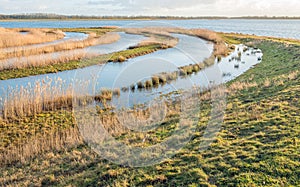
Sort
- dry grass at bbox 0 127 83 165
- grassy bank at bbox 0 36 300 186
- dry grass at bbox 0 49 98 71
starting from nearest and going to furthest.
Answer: grassy bank at bbox 0 36 300 186, dry grass at bbox 0 127 83 165, dry grass at bbox 0 49 98 71

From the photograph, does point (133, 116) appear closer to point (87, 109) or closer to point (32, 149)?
point (87, 109)

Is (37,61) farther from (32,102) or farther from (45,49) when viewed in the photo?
(32,102)

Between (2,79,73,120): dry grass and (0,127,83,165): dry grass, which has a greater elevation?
(2,79,73,120): dry grass

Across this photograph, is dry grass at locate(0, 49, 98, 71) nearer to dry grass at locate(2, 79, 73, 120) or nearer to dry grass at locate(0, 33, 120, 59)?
dry grass at locate(0, 33, 120, 59)

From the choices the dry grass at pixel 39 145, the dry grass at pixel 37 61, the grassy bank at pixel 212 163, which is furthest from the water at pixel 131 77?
the grassy bank at pixel 212 163

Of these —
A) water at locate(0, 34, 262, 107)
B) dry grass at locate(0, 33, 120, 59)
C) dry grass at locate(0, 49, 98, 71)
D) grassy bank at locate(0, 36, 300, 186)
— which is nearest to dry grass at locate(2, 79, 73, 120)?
water at locate(0, 34, 262, 107)

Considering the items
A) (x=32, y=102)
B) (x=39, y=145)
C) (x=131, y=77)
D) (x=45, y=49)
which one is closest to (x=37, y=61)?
(x=45, y=49)

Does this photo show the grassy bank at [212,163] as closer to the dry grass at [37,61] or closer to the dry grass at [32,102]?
the dry grass at [32,102]

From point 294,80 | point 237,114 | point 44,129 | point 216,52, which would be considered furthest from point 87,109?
point 216,52

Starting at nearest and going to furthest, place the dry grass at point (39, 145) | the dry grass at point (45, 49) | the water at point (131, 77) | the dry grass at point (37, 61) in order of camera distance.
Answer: the dry grass at point (39, 145) → the water at point (131, 77) → the dry grass at point (37, 61) → the dry grass at point (45, 49)

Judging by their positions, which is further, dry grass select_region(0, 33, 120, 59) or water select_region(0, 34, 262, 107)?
dry grass select_region(0, 33, 120, 59)

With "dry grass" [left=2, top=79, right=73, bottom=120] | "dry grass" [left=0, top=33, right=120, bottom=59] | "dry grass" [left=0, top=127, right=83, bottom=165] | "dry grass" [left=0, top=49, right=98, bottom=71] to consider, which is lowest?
"dry grass" [left=0, top=127, right=83, bottom=165]

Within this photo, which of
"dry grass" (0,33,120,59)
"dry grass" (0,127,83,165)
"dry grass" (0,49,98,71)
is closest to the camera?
"dry grass" (0,127,83,165)

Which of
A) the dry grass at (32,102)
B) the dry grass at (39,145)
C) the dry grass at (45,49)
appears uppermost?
the dry grass at (45,49)
